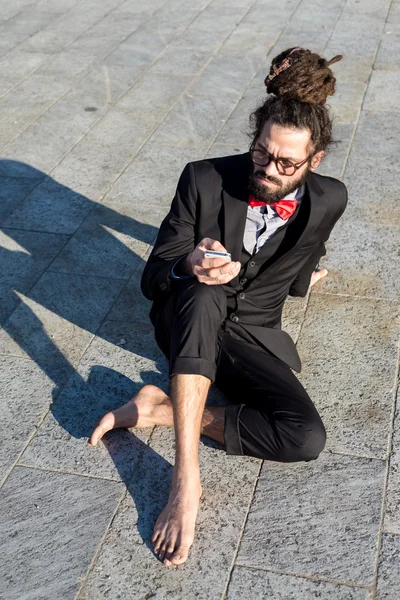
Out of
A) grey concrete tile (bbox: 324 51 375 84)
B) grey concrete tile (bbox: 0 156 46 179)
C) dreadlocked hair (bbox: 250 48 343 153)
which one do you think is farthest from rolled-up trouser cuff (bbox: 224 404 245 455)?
grey concrete tile (bbox: 324 51 375 84)

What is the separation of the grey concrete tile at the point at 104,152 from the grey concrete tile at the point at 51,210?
0.34 feet

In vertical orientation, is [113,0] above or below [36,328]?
below

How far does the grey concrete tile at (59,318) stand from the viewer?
423 cm

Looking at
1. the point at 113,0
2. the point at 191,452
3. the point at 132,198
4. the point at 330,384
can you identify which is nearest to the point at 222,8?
the point at 113,0

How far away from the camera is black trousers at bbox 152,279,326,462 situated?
3.31 metres

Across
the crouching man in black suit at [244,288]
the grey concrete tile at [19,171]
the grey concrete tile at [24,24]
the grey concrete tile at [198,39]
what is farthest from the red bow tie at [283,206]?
the grey concrete tile at [24,24]

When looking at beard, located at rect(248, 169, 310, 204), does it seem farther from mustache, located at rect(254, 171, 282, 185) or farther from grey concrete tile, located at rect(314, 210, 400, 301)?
grey concrete tile, located at rect(314, 210, 400, 301)

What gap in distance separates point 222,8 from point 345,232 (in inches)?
198

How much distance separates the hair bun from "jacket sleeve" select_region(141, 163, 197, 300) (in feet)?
1.81

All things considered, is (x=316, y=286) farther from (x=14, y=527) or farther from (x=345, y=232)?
(x=14, y=527)

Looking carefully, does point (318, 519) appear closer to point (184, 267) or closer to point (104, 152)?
point (184, 267)

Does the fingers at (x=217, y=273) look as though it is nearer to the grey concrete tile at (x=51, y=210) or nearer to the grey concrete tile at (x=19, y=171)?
the grey concrete tile at (x=51, y=210)

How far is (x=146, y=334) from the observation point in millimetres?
4328

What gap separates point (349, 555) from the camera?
3100mm
